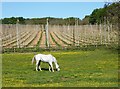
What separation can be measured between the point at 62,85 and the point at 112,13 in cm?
2631

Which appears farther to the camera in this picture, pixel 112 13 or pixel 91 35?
pixel 91 35

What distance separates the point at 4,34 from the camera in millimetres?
71250

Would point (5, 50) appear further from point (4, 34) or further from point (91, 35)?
point (91, 35)

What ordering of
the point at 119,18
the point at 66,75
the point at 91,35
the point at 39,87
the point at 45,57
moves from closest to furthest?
the point at 39,87 < the point at 66,75 < the point at 45,57 < the point at 119,18 < the point at 91,35

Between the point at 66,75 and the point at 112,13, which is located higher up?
the point at 112,13

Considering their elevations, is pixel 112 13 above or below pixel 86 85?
above

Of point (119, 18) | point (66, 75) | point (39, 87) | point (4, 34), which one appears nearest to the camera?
point (39, 87)

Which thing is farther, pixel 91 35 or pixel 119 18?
pixel 91 35

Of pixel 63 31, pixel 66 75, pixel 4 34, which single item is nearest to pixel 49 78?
pixel 66 75

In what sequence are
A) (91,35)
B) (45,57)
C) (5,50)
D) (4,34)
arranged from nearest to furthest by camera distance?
(45,57) → (5,50) → (4,34) → (91,35)

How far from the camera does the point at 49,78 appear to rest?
18734 mm

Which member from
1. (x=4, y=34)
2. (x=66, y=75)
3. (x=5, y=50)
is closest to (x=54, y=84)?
(x=66, y=75)

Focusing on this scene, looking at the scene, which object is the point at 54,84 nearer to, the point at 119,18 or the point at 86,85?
the point at 86,85

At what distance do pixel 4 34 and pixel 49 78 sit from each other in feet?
176
